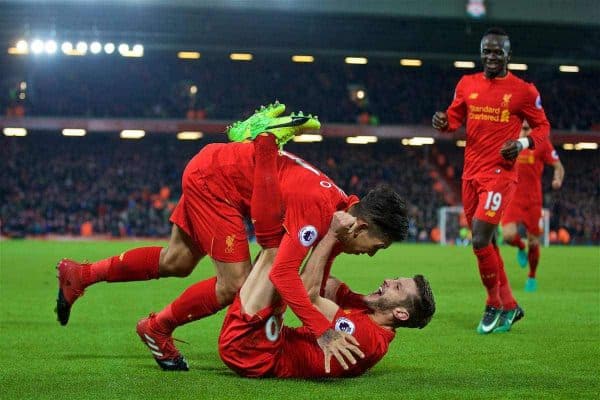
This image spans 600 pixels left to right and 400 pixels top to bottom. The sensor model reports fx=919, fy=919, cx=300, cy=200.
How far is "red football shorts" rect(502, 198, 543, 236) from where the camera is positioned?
12016mm

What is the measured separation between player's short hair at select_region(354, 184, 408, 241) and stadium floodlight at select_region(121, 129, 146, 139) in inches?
1229

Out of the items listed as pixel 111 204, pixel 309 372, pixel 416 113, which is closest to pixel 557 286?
pixel 309 372

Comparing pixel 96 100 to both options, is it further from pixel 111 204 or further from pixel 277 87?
pixel 277 87

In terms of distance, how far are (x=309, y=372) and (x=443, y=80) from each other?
117 feet

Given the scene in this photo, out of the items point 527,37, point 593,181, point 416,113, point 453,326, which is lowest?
point 453,326

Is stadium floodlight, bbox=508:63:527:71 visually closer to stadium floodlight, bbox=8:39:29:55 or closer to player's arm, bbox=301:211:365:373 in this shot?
stadium floodlight, bbox=8:39:29:55

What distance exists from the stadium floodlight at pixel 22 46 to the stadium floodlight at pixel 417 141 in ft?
49.9

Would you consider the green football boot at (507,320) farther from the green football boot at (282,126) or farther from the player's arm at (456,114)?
the green football boot at (282,126)

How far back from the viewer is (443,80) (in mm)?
39562

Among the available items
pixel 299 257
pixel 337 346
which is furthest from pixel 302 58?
pixel 337 346

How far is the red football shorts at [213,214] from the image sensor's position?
5055 mm

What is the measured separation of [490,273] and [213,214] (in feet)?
9.56

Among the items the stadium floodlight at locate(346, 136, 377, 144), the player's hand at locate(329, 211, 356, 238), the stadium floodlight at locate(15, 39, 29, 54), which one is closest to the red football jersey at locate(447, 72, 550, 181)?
the player's hand at locate(329, 211, 356, 238)

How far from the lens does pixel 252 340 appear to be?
15.5ft
